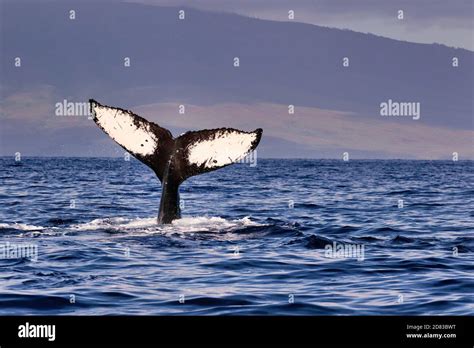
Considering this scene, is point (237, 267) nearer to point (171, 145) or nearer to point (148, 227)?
point (171, 145)

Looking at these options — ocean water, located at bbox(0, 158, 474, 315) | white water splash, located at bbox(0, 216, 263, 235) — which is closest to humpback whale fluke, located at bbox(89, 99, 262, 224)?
white water splash, located at bbox(0, 216, 263, 235)

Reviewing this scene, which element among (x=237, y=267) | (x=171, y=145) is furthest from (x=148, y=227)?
(x=237, y=267)

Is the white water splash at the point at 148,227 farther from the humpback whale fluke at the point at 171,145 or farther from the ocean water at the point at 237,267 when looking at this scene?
the humpback whale fluke at the point at 171,145

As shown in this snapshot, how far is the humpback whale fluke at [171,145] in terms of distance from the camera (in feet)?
43.5

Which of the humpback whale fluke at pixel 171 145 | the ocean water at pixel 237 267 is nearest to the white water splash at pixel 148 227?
the ocean water at pixel 237 267

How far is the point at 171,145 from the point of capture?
553 inches

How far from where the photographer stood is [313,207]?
23656 mm

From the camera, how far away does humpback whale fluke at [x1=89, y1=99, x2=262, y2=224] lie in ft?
43.5

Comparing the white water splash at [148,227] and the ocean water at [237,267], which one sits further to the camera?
the white water splash at [148,227]

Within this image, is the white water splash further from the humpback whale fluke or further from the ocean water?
the humpback whale fluke
